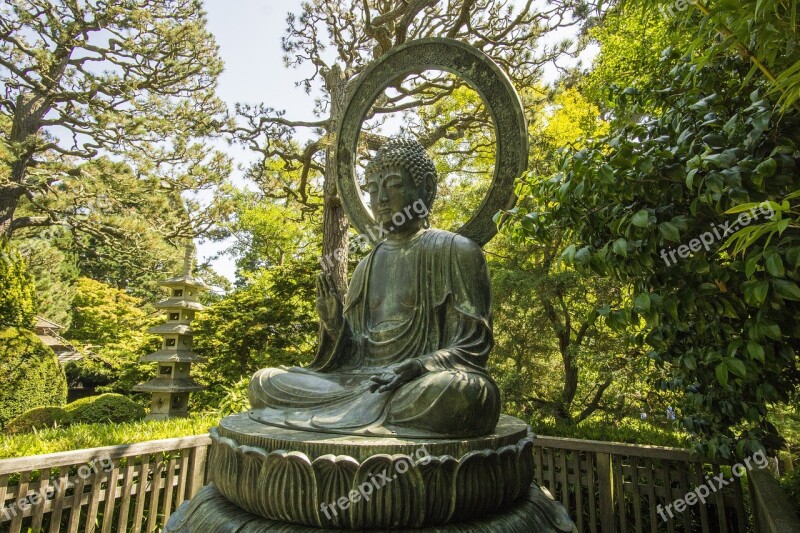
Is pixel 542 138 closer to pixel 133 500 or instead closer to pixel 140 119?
pixel 133 500

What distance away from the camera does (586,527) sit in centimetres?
479

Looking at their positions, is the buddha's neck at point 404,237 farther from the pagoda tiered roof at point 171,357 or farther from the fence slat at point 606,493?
the pagoda tiered roof at point 171,357

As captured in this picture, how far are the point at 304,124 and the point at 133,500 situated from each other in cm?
686

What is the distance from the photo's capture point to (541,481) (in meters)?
4.82

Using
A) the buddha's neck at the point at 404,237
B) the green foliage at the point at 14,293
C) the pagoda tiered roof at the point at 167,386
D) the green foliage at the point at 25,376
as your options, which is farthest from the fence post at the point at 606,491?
the green foliage at the point at 14,293

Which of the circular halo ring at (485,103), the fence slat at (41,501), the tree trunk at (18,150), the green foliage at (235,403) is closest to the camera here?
the fence slat at (41,501)

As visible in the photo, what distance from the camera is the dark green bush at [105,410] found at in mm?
8531

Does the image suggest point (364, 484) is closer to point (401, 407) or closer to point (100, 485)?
point (401, 407)

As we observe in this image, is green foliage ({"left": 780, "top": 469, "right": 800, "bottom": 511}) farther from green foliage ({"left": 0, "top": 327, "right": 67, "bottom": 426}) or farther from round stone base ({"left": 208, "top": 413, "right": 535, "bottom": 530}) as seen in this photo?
green foliage ({"left": 0, "top": 327, "right": 67, "bottom": 426})

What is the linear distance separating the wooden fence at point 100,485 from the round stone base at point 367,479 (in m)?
2.08

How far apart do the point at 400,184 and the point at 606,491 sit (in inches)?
135

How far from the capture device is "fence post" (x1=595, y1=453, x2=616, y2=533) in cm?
438

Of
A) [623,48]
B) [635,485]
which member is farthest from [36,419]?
[623,48]

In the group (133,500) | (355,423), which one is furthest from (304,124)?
(355,423)
